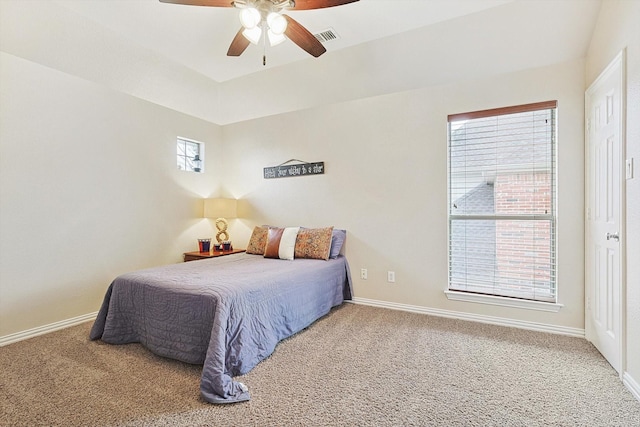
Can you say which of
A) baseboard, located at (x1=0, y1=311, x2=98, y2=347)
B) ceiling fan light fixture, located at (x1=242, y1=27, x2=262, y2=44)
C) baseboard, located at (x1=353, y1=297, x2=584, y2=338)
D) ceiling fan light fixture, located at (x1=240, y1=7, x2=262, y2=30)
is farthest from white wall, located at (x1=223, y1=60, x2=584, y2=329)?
baseboard, located at (x1=0, y1=311, x2=98, y2=347)

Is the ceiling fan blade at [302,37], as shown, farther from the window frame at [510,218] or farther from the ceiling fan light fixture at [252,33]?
the window frame at [510,218]

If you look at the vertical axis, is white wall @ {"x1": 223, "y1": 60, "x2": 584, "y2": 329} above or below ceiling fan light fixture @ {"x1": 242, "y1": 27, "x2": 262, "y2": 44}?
below

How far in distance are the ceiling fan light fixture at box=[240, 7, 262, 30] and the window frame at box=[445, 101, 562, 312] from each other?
6.86 feet

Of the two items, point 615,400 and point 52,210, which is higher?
point 52,210

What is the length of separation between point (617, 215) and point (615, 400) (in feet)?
3.79

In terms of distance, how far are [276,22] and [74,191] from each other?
8.33ft

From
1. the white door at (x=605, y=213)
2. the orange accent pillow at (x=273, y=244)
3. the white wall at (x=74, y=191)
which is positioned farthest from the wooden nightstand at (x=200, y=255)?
the white door at (x=605, y=213)

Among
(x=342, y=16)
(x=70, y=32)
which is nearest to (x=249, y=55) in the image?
(x=342, y=16)

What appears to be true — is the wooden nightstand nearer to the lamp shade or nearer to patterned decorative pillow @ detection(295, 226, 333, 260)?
the lamp shade

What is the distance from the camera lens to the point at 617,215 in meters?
2.04

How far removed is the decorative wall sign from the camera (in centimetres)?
383

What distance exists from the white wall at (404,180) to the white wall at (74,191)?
1.39 m

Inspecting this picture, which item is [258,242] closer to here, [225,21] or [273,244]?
[273,244]

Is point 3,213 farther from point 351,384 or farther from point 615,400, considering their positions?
point 615,400
